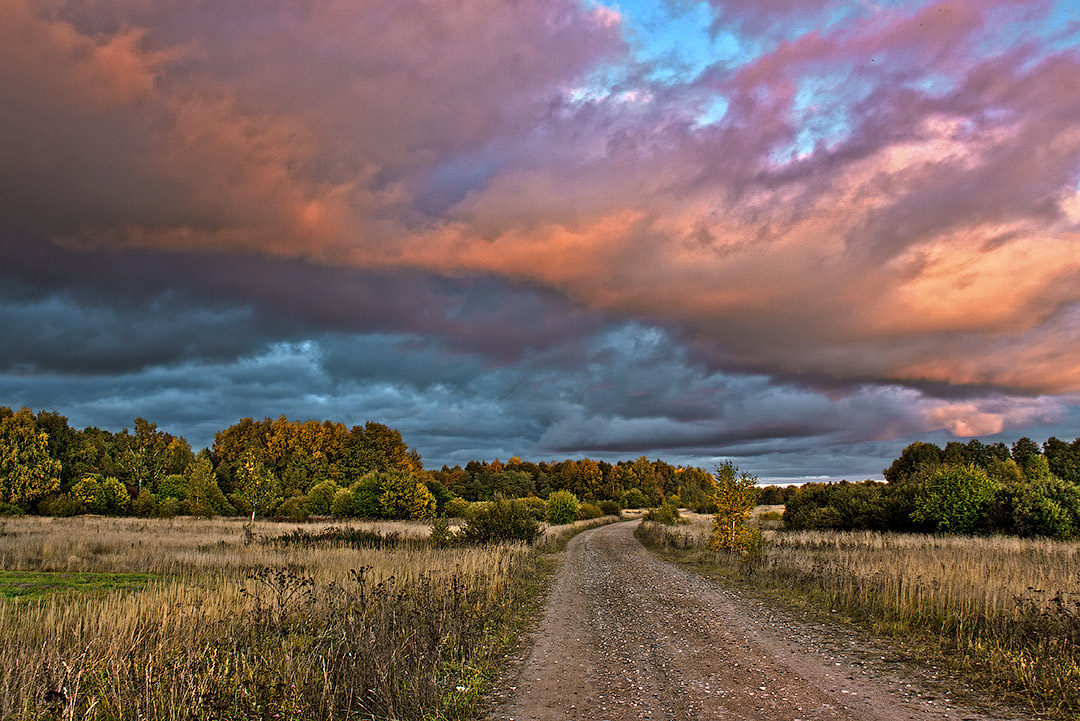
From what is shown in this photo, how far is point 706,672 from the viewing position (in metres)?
7.93

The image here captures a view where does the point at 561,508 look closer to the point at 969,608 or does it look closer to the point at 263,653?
the point at 969,608

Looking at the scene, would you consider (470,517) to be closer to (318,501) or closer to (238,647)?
(238,647)

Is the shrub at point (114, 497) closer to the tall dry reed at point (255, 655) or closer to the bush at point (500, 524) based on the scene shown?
the bush at point (500, 524)

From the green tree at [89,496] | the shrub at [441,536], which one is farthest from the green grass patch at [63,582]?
the green tree at [89,496]

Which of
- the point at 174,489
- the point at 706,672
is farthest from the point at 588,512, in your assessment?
the point at 706,672

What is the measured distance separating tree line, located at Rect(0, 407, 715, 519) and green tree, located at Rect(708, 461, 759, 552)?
1047mm

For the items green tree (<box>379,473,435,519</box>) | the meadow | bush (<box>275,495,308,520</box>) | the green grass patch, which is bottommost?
bush (<box>275,495,308,520</box>)

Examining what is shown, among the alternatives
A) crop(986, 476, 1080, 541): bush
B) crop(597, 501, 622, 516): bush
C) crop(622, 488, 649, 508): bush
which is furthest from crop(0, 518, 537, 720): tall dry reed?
crop(622, 488, 649, 508): bush

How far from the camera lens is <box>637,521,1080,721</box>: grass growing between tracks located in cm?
727

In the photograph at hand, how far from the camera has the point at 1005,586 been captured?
1134 cm

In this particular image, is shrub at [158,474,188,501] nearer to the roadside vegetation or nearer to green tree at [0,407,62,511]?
green tree at [0,407,62,511]

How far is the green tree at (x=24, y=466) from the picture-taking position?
209 ft

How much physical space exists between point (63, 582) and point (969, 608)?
2299 centimetres

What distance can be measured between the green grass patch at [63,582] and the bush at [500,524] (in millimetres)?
14358
